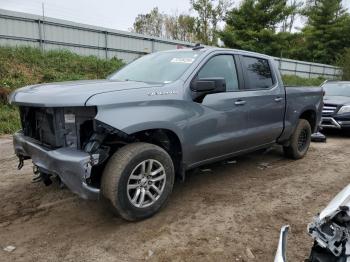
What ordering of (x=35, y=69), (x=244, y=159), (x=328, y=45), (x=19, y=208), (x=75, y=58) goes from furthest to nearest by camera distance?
(x=328, y=45)
(x=75, y=58)
(x=35, y=69)
(x=244, y=159)
(x=19, y=208)

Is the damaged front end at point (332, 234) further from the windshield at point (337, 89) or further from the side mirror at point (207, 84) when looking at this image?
the windshield at point (337, 89)

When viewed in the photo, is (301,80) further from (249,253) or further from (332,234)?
(332,234)

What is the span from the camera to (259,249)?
3.24 m

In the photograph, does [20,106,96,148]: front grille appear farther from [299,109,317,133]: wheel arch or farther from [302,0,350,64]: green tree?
[302,0,350,64]: green tree

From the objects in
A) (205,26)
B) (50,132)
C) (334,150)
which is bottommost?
(334,150)

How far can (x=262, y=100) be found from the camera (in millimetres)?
5117

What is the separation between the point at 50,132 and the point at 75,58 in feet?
35.2

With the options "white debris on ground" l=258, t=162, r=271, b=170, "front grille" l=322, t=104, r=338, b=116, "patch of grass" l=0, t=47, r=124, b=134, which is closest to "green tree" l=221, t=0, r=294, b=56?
"patch of grass" l=0, t=47, r=124, b=134

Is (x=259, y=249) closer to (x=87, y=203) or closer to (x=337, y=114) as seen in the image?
(x=87, y=203)

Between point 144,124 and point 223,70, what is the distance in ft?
5.37

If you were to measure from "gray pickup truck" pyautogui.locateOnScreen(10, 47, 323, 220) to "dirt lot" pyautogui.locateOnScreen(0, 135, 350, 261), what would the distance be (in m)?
0.35

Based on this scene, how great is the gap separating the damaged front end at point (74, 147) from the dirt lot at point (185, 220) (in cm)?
52

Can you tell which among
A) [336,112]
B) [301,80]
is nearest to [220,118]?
[336,112]

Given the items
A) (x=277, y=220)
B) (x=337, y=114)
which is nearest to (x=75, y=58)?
(x=337, y=114)
